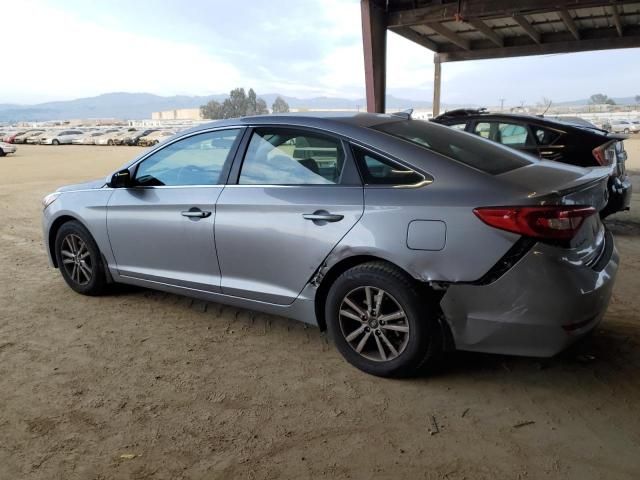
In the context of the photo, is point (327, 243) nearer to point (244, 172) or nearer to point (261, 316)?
point (244, 172)

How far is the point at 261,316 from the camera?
4242 millimetres

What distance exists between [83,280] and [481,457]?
12.2ft

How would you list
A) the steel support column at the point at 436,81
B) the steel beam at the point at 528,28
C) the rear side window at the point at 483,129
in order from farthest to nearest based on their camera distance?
the steel support column at the point at 436,81
the steel beam at the point at 528,28
the rear side window at the point at 483,129

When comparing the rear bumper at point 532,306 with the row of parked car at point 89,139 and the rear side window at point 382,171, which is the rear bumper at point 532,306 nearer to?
the rear side window at point 382,171

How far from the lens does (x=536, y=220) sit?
2621 millimetres

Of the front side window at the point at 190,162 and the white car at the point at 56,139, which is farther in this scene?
the white car at the point at 56,139

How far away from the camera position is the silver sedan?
269 centimetres

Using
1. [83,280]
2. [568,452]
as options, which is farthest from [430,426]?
[83,280]

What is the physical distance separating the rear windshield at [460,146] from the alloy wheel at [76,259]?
2878mm

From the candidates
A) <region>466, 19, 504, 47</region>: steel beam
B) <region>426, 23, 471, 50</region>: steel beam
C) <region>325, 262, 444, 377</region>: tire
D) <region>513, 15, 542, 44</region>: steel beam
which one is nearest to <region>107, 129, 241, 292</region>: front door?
<region>325, 262, 444, 377</region>: tire

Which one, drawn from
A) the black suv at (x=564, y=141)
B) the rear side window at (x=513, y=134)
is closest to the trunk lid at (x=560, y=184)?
the black suv at (x=564, y=141)

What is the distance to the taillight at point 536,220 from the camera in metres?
2.62

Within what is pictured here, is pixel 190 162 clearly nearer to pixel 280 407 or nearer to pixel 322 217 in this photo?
pixel 322 217

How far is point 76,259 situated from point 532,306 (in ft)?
12.6
